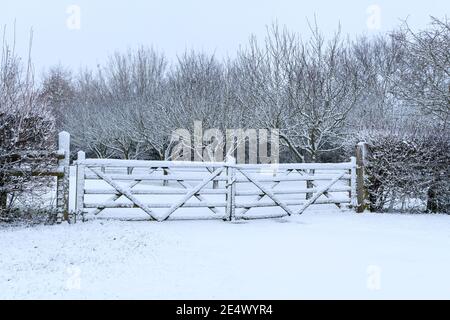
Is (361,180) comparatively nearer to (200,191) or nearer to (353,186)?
(353,186)

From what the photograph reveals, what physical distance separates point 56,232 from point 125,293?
3556 millimetres

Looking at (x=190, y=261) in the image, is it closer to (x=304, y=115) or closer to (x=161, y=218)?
(x=161, y=218)

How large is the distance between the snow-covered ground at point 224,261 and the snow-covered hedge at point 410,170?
174 centimetres

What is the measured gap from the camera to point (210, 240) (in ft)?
21.6

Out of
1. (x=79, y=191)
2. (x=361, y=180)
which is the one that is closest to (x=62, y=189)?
(x=79, y=191)

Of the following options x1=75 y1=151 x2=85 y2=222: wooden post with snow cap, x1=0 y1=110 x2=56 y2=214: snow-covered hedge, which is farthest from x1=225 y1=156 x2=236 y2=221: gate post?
x1=0 y1=110 x2=56 y2=214: snow-covered hedge

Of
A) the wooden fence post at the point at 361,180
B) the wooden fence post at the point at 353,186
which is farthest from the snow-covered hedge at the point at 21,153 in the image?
the wooden fence post at the point at 361,180

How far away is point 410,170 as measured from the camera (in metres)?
9.67

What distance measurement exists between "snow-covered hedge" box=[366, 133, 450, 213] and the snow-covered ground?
1739 millimetres

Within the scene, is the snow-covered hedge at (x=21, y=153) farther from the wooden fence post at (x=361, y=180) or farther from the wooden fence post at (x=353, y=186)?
the wooden fence post at (x=361, y=180)

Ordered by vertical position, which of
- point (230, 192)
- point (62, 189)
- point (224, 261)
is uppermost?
point (62, 189)

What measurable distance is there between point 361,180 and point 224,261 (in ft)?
19.8

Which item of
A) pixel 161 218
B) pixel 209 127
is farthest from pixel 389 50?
pixel 161 218
